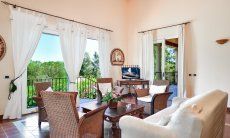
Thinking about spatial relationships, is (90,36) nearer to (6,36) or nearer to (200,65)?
(6,36)

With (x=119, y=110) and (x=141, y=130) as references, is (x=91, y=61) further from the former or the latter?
(x=141, y=130)

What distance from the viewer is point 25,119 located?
3826mm

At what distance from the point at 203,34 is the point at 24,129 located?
17.0 ft

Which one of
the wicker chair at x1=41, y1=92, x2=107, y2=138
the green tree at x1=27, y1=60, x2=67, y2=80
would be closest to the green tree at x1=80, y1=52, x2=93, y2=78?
the green tree at x1=27, y1=60, x2=67, y2=80

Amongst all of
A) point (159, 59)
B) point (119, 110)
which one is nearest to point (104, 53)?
point (159, 59)

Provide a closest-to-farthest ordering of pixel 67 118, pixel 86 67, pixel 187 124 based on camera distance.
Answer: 1. pixel 187 124
2. pixel 67 118
3. pixel 86 67

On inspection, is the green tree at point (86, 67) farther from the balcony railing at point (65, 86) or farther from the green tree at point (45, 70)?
the green tree at point (45, 70)

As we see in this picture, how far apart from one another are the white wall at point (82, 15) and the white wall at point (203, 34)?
1377 millimetres

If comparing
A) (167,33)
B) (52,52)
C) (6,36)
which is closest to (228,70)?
(167,33)

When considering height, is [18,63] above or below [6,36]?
below

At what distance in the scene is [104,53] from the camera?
6.00 meters

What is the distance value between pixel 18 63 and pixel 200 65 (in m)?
4.94

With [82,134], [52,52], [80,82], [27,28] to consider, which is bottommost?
[82,134]

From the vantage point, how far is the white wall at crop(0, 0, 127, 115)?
3.85 m
